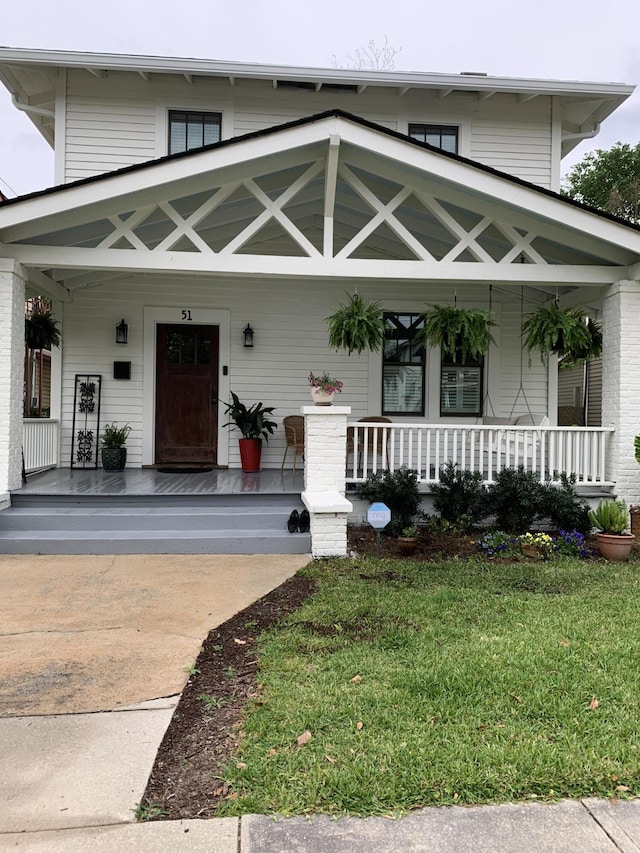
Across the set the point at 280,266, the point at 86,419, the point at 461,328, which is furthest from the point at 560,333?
the point at 86,419

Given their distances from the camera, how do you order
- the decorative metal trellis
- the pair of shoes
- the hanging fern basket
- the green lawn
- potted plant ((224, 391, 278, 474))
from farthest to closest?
the decorative metal trellis → potted plant ((224, 391, 278, 474)) → the hanging fern basket → the pair of shoes → the green lawn

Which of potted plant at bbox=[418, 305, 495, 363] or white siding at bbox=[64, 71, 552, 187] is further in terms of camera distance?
white siding at bbox=[64, 71, 552, 187]

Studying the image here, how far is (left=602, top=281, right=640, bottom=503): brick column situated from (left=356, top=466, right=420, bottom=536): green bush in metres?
2.39

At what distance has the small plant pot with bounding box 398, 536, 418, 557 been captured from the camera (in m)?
5.95

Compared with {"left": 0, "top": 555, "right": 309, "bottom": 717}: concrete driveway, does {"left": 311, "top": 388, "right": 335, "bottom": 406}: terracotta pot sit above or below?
above

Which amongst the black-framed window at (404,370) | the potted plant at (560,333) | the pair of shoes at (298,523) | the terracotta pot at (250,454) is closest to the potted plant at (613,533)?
the potted plant at (560,333)

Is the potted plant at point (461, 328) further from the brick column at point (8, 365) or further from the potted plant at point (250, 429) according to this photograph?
the brick column at point (8, 365)

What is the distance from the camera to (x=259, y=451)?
8.62 meters

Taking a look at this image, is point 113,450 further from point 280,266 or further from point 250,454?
point 280,266

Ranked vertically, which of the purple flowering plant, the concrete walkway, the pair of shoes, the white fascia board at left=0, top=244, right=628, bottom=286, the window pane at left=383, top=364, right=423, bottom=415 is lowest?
the concrete walkway

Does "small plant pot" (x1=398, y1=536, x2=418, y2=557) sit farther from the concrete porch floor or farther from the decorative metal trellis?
the decorative metal trellis

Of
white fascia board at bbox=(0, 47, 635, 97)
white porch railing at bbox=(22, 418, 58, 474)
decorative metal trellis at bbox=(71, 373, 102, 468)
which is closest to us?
white porch railing at bbox=(22, 418, 58, 474)

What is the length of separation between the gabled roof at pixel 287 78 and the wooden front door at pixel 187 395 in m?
3.53

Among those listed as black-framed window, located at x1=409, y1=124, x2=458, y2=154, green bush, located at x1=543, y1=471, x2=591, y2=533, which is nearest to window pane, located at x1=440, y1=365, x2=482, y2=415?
green bush, located at x1=543, y1=471, x2=591, y2=533
